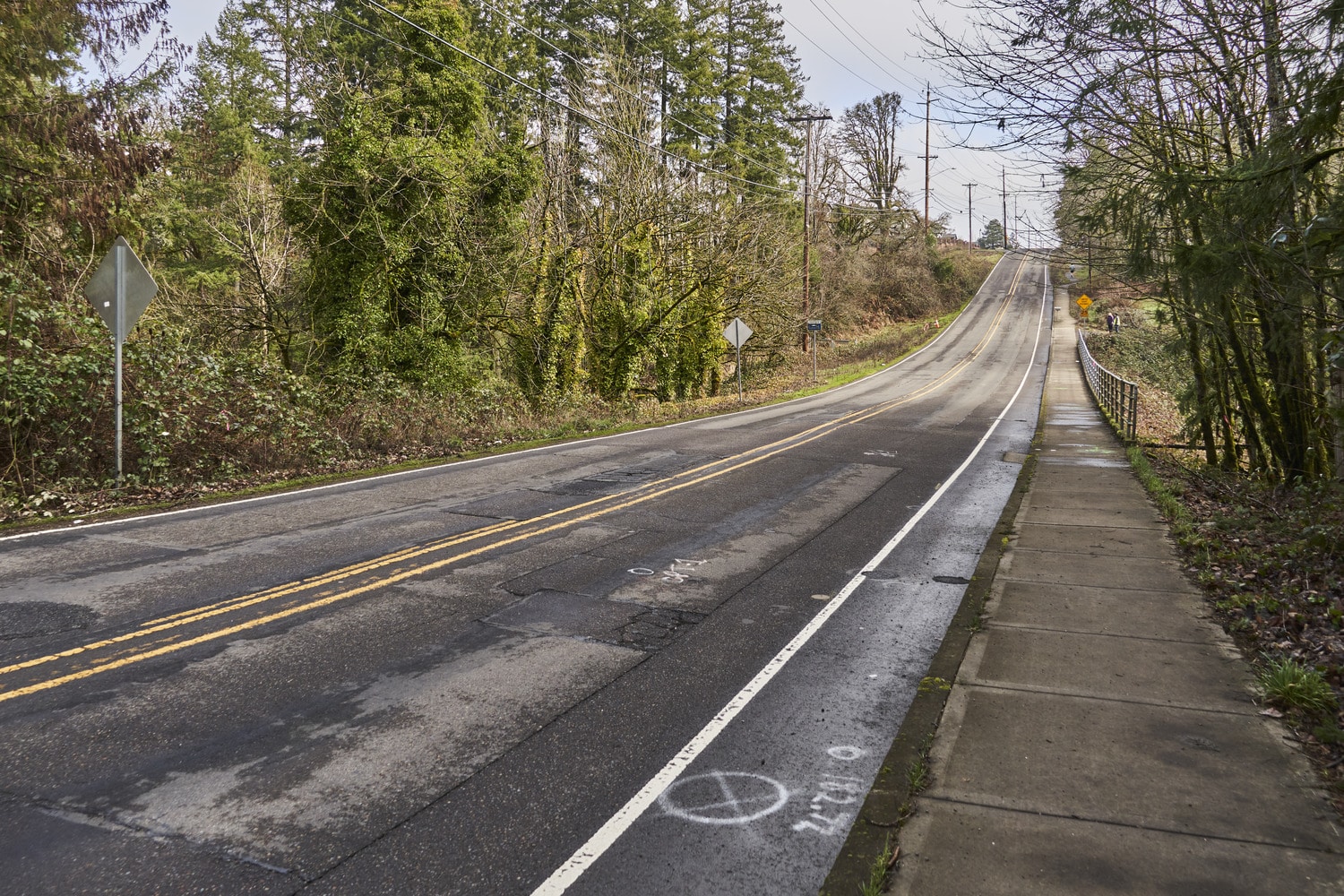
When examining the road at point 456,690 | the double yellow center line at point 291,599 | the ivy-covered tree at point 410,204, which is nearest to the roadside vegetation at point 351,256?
the ivy-covered tree at point 410,204

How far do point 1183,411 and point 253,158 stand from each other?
33072 millimetres

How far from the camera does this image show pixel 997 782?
4484mm

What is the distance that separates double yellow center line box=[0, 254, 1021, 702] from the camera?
5695 millimetres

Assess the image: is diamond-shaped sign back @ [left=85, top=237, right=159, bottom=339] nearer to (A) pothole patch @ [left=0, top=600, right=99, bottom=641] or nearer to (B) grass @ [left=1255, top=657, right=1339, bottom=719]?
(A) pothole patch @ [left=0, top=600, right=99, bottom=641]

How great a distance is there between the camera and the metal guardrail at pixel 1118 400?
20.0 metres

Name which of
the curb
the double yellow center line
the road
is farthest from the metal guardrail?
the curb

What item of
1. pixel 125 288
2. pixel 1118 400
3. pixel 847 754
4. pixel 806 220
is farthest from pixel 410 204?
pixel 806 220

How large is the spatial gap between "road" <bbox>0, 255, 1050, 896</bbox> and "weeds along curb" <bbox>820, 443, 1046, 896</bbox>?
0.12 metres

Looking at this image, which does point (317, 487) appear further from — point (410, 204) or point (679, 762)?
point (410, 204)

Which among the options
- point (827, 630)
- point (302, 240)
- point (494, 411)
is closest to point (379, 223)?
point (302, 240)

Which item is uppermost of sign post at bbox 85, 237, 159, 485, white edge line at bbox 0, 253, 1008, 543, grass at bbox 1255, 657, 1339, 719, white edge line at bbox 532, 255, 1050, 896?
sign post at bbox 85, 237, 159, 485

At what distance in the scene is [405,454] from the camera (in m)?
16.1

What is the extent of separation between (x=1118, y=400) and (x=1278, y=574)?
17037 millimetres

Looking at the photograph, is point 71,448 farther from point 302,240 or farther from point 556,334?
point 556,334
